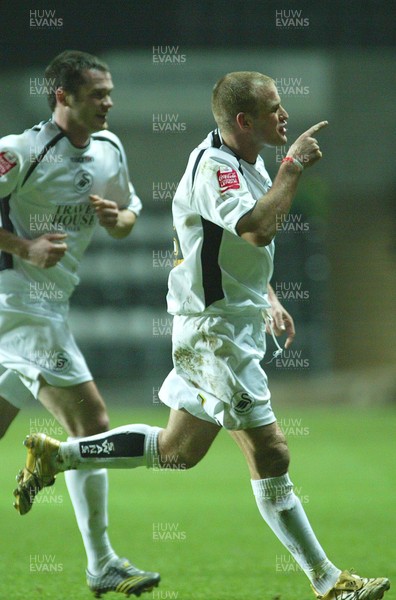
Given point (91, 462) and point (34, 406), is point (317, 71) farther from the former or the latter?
point (91, 462)

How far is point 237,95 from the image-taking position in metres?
4.06

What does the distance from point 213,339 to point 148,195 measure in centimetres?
1234

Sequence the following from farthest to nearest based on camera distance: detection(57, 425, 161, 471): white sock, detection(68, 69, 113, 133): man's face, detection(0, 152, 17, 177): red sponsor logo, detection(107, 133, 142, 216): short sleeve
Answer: detection(107, 133, 142, 216): short sleeve
detection(68, 69, 113, 133): man's face
detection(0, 152, 17, 177): red sponsor logo
detection(57, 425, 161, 471): white sock

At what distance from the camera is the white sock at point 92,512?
4.62m

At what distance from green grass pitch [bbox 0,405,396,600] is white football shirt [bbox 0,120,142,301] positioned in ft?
4.59

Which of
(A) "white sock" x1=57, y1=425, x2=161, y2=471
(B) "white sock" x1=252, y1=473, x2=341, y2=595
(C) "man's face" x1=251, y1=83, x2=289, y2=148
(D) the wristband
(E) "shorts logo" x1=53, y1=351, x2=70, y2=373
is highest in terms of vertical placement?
(C) "man's face" x1=251, y1=83, x2=289, y2=148

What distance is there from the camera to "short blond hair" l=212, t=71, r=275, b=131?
4.05 metres

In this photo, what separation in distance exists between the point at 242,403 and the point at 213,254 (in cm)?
59

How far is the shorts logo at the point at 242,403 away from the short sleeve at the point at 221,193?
2.06ft

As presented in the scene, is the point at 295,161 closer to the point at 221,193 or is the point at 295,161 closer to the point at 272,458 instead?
the point at 221,193

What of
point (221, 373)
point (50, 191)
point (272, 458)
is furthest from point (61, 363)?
point (272, 458)

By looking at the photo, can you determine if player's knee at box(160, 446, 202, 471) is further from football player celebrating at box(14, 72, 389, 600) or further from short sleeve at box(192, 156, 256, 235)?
short sleeve at box(192, 156, 256, 235)

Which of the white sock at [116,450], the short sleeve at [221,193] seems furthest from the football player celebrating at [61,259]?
the short sleeve at [221,193]

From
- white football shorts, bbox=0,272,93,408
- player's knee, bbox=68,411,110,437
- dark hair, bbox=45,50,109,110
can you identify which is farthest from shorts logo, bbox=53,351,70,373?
dark hair, bbox=45,50,109,110
